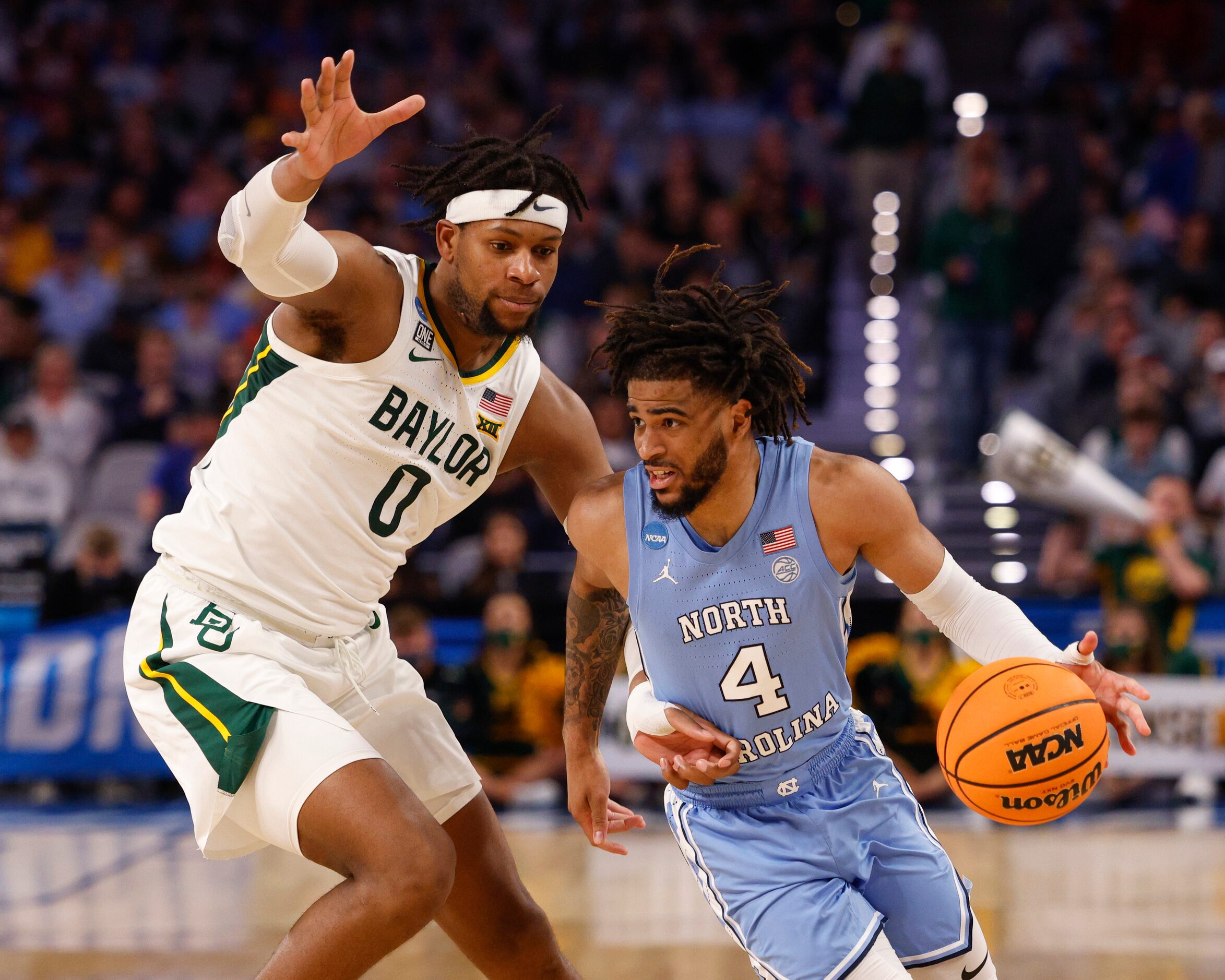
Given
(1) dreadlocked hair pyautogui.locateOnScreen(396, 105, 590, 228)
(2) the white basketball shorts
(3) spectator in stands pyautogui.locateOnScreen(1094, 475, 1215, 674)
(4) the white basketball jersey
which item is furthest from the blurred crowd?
(1) dreadlocked hair pyautogui.locateOnScreen(396, 105, 590, 228)

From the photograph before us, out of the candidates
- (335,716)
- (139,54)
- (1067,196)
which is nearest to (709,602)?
(335,716)

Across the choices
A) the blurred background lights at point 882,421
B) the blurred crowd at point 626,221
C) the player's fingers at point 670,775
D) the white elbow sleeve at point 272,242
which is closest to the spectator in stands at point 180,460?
the blurred crowd at point 626,221

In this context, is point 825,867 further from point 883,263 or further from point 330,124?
point 883,263

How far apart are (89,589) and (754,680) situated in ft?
18.6

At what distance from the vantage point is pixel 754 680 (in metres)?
3.30

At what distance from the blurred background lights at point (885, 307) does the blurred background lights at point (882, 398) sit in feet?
2.02

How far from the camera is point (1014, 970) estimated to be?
16.3 ft

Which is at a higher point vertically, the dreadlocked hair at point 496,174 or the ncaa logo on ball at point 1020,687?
the dreadlocked hair at point 496,174

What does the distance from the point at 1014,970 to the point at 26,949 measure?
11.7 feet

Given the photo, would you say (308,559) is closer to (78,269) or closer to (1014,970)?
(1014,970)

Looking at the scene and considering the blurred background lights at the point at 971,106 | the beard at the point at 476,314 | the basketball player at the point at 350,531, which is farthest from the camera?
the blurred background lights at the point at 971,106

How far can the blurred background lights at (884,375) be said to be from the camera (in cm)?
1098

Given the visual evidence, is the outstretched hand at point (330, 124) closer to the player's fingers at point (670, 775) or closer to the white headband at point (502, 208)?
the white headband at point (502, 208)

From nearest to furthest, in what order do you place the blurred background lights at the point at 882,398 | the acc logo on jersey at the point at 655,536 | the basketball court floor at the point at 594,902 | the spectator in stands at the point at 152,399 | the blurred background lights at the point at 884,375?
the acc logo on jersey at the point at 655,536 < the basketball court floor at the point at 594,902 < the spectator in stands at the point at 152,399 < the blurred background lights at the point at 882,398 < the blurred background lights at the point at 884,375
